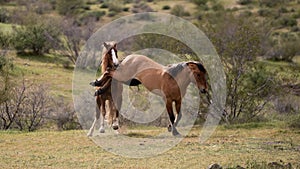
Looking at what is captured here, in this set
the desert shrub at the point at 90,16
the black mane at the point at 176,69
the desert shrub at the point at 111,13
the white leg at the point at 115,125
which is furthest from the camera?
the desert shrub at the point at 111,13

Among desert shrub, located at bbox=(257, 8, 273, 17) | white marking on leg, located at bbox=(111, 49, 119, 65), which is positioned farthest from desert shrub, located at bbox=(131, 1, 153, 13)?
white marking on leg, located at bbox=(111, 49, 119, 65)

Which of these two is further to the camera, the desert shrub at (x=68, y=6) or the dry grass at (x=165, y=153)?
the desert shrub at (x=68, y=6)

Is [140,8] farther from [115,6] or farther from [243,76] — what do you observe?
[243,76]

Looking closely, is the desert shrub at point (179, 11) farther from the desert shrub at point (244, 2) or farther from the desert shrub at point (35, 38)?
the desert shrub at point (35, 38)

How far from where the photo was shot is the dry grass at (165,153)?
10422 mm

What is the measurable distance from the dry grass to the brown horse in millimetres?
1020

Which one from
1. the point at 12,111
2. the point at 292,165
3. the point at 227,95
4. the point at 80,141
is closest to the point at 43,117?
the point at 12,111

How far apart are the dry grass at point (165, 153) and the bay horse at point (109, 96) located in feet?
1.73

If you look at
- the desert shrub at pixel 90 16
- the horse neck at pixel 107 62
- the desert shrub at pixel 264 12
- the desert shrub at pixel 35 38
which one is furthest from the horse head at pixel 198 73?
the desert shrub at pixel 264 12

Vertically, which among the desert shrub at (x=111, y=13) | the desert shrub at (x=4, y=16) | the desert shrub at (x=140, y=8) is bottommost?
the desert shrub at (x=111, y=13)

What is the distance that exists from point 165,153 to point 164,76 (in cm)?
218

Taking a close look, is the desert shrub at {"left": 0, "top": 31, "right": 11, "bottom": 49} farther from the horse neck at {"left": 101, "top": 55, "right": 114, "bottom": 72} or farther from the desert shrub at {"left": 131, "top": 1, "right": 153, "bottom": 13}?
the desert shrub at {"left": 131, "top": 1, "right": 153, "bottom": 13}

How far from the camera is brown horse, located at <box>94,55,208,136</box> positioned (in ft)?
41.9

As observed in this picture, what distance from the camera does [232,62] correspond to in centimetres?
1792
